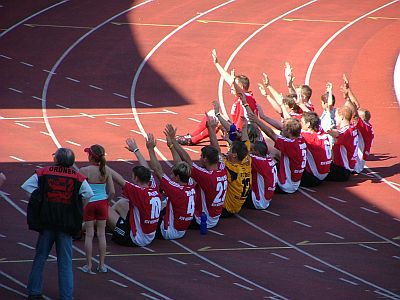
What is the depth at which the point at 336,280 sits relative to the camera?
13.6 meters

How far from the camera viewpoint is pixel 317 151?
17.4m

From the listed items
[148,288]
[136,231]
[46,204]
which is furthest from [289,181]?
[46,204]

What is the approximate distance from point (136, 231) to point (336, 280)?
8.19ft

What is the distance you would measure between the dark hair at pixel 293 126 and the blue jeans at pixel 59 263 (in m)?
5.72

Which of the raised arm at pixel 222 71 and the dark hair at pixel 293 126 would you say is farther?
the raised arm at pixel 222 71

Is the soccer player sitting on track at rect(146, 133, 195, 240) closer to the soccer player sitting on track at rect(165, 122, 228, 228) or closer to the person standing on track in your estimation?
the soccer player sitting on track at rect(165, 122, 228, 228)

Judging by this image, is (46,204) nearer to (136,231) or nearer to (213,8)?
(136,231)

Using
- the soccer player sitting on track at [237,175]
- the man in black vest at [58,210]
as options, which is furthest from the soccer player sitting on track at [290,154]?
the man in black vest at [58,210]

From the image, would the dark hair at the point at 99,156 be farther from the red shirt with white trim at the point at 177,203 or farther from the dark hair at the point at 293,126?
the dark hair at the point at 293,126

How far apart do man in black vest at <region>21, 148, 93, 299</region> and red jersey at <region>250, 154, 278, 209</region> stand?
4.61 m

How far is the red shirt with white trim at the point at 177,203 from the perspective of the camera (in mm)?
14484

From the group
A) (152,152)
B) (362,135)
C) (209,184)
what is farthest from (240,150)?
(362,135)

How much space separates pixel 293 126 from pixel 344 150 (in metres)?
1.52

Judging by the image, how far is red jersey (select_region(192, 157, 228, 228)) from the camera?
15070 mm
